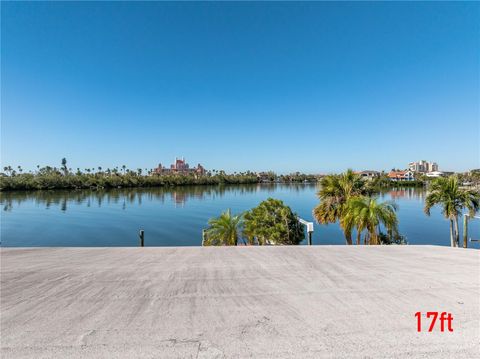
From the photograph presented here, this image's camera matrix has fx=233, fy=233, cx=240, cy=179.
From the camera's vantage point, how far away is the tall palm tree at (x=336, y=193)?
34.6 ft

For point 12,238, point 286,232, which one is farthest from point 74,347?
point 12,238

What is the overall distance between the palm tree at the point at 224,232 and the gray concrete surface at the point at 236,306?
4804mm

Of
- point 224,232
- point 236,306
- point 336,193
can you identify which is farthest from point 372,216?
point 236,306

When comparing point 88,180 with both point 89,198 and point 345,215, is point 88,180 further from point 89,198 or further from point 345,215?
point 345,215

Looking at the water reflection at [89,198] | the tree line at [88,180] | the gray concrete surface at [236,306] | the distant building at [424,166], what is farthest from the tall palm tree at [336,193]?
the distant building at [424,166]

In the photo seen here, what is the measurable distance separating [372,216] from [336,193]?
2.55m

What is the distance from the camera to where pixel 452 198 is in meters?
10.6

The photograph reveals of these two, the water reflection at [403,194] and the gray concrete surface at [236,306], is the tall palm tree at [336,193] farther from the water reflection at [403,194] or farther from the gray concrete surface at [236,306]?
the water reflection at [403,194]

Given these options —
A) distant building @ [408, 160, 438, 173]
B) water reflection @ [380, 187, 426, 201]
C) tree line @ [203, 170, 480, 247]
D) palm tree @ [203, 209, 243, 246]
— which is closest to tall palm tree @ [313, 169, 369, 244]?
tree line @ [203, 170, 480, 247]

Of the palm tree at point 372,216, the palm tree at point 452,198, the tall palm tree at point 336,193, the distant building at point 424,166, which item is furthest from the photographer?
the distant building at point 424,166

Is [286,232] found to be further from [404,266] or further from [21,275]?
[21,275]

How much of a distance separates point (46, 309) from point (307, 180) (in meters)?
165

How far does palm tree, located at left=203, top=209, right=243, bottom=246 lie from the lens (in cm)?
941

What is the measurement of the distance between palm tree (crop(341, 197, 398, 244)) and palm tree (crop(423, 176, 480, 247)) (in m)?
3.98
